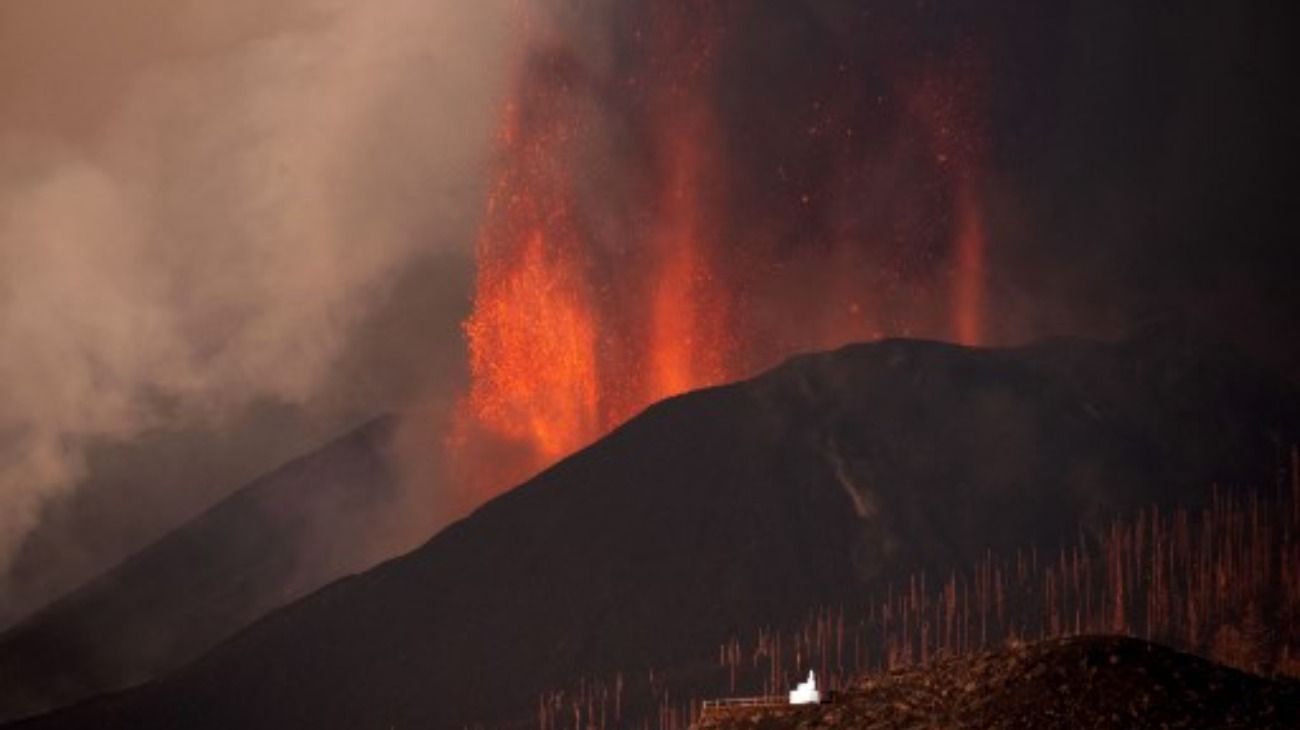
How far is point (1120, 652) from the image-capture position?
3383 inches

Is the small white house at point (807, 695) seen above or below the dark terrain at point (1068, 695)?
above

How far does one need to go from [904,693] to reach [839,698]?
424 cm

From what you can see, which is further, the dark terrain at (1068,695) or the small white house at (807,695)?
the small white house at (807,695)

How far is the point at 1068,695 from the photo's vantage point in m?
82.8

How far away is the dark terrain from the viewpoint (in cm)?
8106

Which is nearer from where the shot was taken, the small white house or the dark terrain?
the dark terrain

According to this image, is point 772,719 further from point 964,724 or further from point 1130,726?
point 1130,726

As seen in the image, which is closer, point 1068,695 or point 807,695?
point 1068,695

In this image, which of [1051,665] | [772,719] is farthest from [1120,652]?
[772,719]

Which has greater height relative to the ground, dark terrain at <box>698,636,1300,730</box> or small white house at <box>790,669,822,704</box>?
small white house at <box>790,669,822,704</box>

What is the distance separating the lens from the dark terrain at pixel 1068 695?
81062mm

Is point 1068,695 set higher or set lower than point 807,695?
lower

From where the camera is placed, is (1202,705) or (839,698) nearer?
(1202,705)

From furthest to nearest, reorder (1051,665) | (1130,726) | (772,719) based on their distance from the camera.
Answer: (772,719) < (1051,665) < (1130,726)
